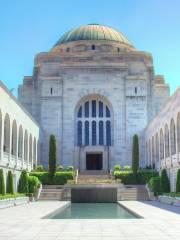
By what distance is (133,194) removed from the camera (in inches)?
1297

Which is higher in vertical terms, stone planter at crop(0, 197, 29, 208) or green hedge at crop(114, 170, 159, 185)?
green hedge at crop(114, 170, 159, 185)

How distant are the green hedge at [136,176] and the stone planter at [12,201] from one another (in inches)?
413

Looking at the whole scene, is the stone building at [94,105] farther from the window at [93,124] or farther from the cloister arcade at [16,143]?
the cloister arcade at [16,143]

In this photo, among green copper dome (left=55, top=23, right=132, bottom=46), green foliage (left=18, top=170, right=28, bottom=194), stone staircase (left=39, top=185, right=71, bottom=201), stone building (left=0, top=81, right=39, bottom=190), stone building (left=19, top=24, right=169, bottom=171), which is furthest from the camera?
green copper dome (left=55, top=23, right=132, bottom=46)

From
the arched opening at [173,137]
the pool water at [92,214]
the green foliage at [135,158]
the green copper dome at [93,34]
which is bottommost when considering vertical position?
the pool water at [92,214]

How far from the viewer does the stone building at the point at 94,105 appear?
4559 cm

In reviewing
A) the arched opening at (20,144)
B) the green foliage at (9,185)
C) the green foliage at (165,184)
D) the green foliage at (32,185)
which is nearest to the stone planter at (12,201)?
the green foliage at (9,185)

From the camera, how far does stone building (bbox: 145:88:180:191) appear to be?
30203 millimetres

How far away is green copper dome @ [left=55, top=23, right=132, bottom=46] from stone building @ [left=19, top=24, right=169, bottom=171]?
7.95 m

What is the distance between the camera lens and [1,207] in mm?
22594

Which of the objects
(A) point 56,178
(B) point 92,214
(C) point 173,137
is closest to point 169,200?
(C) point 173,137

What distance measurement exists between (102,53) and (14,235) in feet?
130

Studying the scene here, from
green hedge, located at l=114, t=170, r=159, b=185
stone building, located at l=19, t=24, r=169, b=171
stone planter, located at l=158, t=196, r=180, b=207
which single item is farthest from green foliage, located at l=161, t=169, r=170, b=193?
stone building, located at l=19, t=24, r=169, b=171

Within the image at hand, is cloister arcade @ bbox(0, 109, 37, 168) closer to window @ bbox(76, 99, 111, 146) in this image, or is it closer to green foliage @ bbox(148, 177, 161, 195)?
window @ bbox(76, 99, 111, 146)
